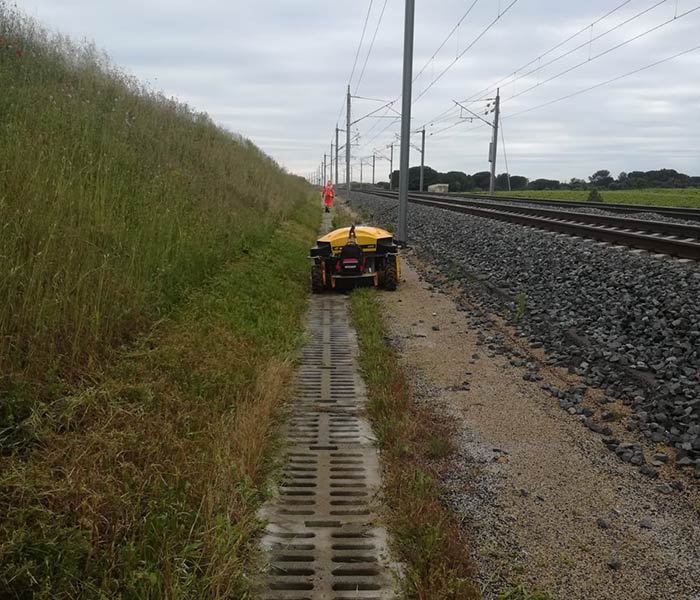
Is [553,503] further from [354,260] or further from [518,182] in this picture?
[518,182]

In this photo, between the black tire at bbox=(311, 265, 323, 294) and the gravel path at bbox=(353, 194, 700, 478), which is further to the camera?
the black tire at bbox=(311, 265, 323, 294)

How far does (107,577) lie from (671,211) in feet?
65.8

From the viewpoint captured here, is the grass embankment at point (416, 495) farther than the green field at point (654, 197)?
No

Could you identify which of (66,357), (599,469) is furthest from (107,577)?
(599,469)

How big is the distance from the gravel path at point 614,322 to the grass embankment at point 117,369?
2775 millimetres

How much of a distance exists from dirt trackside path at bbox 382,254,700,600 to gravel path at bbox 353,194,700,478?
0.84 feet

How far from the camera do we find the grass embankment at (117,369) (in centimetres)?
264

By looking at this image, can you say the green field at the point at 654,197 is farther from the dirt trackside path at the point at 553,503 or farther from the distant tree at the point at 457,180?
the distant tree at the point at 457,180

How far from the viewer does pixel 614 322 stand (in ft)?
21.3

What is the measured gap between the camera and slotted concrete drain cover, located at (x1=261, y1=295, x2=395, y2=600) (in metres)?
2.91

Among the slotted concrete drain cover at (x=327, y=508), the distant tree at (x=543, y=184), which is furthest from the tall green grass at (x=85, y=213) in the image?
the distant tree at (x=543, y=184)

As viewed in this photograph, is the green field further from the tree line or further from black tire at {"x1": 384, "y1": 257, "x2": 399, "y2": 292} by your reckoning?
black tire at {"x1": 384, "y1": 257, "x2": 399, "y2": 292}

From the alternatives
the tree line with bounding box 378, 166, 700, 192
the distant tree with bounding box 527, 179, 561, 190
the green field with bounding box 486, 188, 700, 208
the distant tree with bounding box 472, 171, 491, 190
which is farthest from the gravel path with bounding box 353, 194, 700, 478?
the distant tree with bounding box 472, 171, 491, 190

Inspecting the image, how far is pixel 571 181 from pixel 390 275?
237ft
